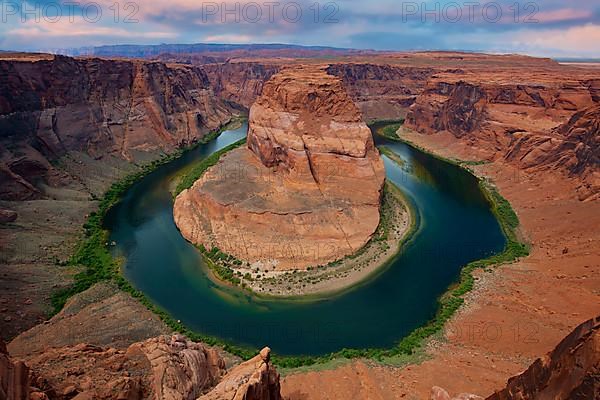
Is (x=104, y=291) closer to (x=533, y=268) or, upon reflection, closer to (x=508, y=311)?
(x=508, y=311)

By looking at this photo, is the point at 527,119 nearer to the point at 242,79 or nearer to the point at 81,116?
the point at 81,116

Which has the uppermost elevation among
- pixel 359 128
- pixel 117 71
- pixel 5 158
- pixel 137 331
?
pixel 117 71

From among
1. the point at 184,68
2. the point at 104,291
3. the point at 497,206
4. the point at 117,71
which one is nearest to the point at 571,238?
the point at 497,206

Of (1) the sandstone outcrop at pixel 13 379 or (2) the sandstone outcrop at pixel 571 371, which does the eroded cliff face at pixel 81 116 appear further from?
(2) the sandstone outcrop at pixel 571 371

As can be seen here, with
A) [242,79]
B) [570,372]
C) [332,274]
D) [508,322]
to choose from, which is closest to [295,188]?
[332,274]

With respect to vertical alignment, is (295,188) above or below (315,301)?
above

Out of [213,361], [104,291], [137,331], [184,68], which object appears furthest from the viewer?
[184,68]

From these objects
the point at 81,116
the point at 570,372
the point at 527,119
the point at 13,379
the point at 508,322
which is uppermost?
the point at 527,119
